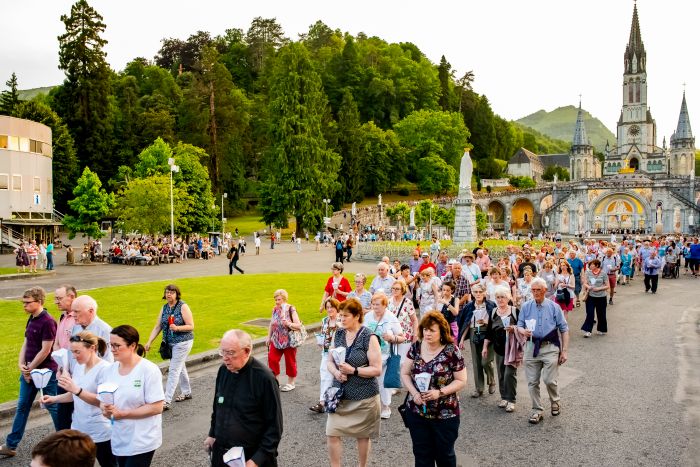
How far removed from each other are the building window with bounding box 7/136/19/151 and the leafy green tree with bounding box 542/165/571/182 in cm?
11016

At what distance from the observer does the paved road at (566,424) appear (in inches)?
245

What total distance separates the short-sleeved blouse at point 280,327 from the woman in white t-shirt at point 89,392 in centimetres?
341

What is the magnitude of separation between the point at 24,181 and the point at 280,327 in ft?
136

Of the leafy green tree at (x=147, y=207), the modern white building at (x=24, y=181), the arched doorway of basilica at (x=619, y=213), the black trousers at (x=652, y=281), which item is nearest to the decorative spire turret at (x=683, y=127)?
the arched doorway of basilica at (x=619, y=213)

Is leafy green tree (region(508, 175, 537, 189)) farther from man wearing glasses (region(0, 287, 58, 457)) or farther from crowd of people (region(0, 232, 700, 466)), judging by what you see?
man wearing glasses (region(0, 287, 58, 457))

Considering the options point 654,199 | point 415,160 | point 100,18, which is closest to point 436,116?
point 415,160

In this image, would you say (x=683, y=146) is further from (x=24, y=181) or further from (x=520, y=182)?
(x=24, y=181)

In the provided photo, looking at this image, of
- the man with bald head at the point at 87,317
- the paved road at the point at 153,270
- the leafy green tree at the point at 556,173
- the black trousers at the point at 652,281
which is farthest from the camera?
the leafy green tree at the point at 556,173

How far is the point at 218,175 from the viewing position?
63.8 metres

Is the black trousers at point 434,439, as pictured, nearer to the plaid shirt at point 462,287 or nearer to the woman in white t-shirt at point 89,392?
the woman in white t-shirt at point 89,392

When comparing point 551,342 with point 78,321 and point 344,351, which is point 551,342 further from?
point 78,321

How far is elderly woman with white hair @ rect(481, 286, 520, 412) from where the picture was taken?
25.3 ft

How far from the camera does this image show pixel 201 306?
51.6ft

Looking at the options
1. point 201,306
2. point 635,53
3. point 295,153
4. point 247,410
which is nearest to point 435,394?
point 247,410
